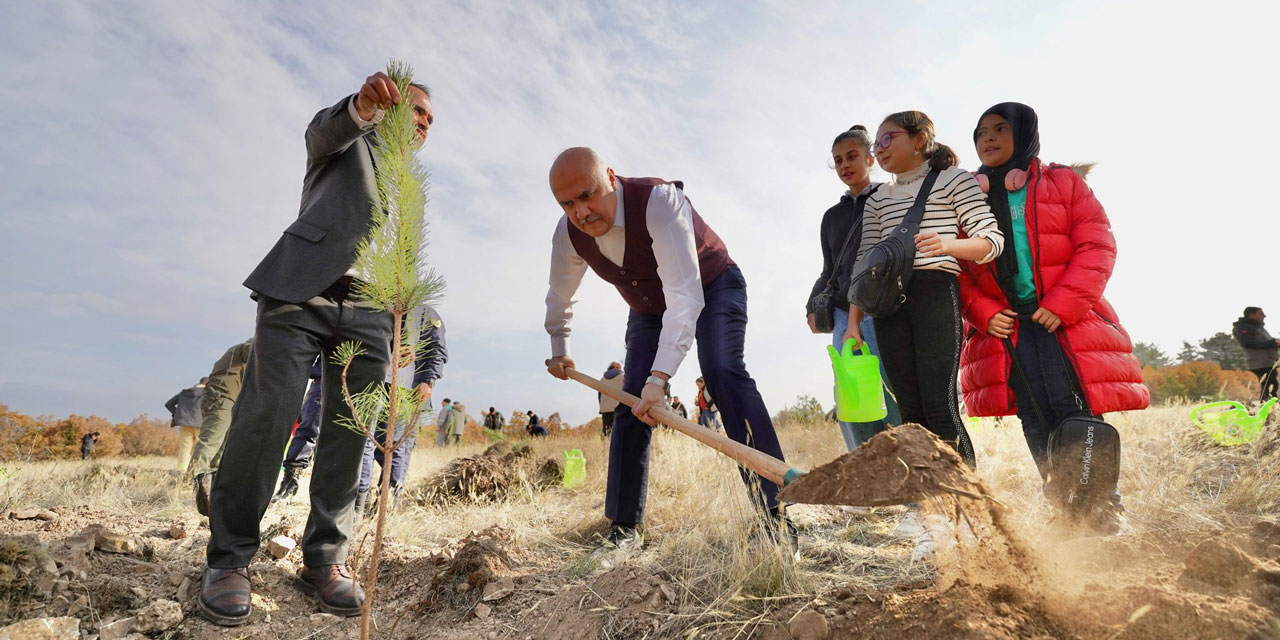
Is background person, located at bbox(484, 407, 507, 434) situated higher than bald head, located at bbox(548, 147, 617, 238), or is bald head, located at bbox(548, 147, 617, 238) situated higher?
bald head, located at bbox(548, 147, 617, 238)

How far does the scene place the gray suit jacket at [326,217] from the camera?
8.04 feet

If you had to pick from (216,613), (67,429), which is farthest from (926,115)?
(67,429)

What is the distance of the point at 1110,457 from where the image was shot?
264cm

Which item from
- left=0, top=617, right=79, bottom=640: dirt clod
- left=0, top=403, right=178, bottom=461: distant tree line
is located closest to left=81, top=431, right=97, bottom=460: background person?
left=0, top=403, right=178, bottom=461: distant tree line

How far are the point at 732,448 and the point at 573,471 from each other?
4.24 metres

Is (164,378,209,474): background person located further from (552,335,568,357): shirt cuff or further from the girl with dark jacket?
the girl with dark jacket

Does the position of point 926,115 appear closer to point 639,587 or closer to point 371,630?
point 639,587

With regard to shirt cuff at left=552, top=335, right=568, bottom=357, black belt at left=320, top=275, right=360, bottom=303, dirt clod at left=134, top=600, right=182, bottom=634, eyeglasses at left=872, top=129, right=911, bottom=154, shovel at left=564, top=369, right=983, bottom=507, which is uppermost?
eyeglasses at left=872, top=129, right=911, bottom=154

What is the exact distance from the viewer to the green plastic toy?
6.23 metres

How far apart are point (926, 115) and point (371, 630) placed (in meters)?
3.27

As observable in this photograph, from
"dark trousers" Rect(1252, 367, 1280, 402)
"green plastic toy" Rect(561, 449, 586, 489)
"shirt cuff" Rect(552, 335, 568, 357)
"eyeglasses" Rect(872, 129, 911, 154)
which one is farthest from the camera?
"dark trousers" Rect(1252, 367, 1280, 402)

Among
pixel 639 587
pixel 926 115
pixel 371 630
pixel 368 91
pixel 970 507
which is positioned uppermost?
pixel 926 115

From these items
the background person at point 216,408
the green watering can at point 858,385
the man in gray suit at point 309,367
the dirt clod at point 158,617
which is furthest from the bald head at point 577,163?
the background person at point 216,408

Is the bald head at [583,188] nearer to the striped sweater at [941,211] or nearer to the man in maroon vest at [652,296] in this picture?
the man in maroon vest at [652,296]
